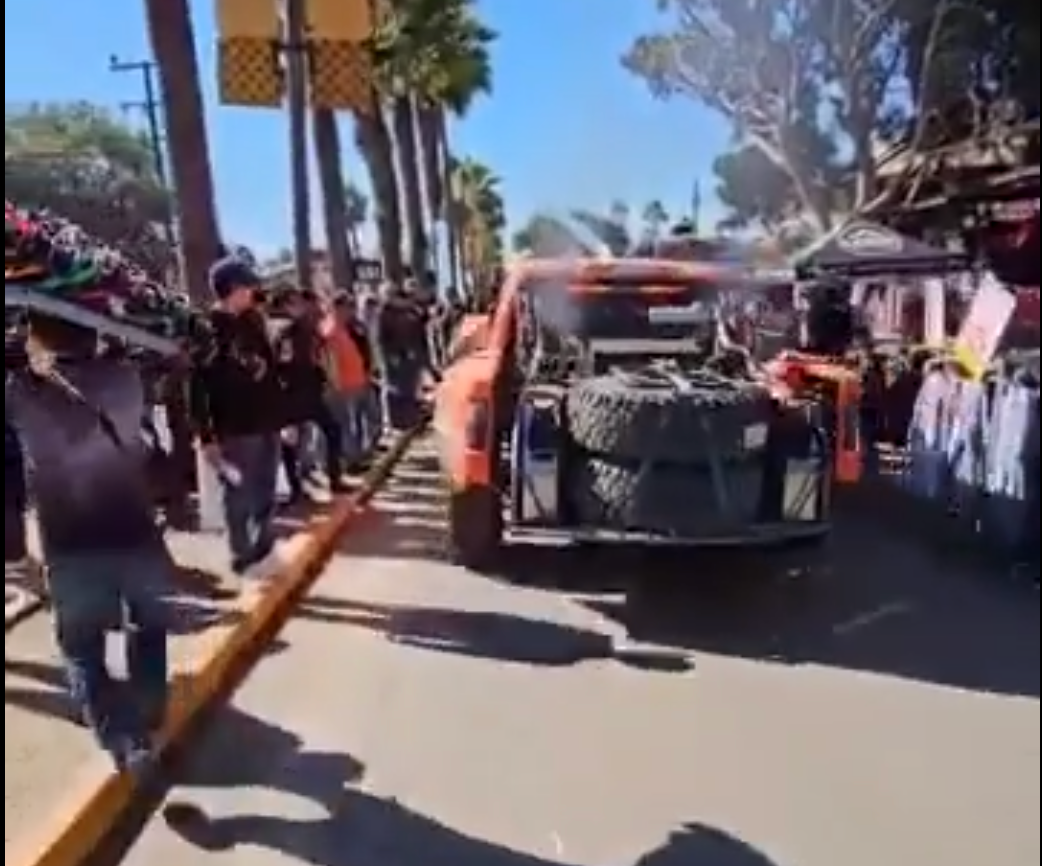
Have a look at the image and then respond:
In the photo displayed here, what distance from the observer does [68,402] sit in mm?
1612

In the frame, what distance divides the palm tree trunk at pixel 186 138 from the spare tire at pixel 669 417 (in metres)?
0.56

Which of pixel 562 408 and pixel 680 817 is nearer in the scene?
pixel 680 817

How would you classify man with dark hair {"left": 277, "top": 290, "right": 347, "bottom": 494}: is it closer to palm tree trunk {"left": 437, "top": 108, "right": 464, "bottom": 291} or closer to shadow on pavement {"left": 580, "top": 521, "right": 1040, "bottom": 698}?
palm tree trunk {"left": 437, "top": 108, "right": 464, "bottom": 291}

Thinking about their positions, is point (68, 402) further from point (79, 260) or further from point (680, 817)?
point (680, 817)

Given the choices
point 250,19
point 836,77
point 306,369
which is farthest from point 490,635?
point 836,77

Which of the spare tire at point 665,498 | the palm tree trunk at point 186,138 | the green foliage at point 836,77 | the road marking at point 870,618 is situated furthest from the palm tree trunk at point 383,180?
the road marking at point 870,618

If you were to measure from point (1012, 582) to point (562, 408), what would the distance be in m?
1.09

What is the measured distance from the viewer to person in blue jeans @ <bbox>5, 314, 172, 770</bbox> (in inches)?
62.3

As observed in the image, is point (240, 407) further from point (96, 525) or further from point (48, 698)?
point (48, 698)

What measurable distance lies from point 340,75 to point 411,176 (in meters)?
0.30

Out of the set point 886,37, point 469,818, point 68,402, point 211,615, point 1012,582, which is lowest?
point 469,818

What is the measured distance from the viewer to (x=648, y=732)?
1782 millimetres

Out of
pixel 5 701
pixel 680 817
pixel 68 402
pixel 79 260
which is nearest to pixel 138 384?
pixel 68 402

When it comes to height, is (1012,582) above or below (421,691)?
above
